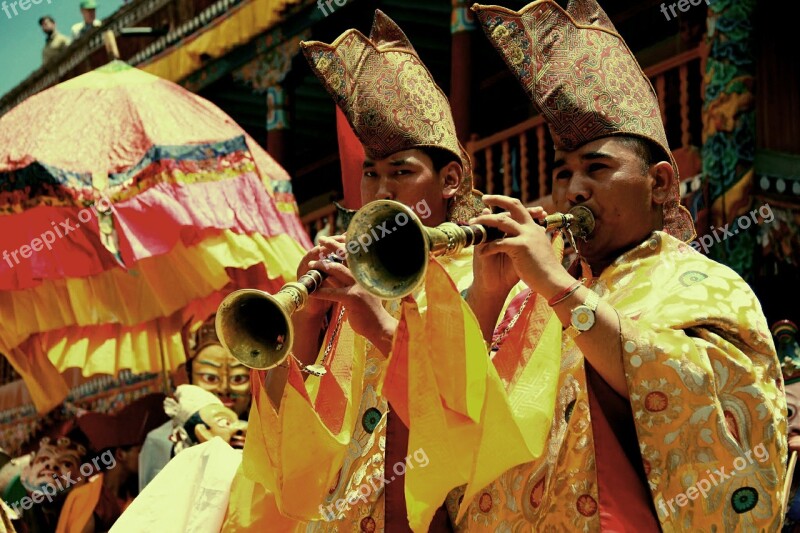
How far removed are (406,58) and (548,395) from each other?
1.40 meters

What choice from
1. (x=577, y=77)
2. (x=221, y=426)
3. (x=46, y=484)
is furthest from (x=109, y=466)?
(x=577, y=77)

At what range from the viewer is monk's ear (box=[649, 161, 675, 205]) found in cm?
348

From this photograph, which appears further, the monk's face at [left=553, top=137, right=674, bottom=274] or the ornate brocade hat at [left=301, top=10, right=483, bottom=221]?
the ornate brocade hat at [left=301, top=10, right=483, bottom=221]

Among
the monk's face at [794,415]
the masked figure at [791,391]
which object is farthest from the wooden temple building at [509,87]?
the monk's face at [794,415]

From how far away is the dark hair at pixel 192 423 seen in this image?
18.2 feet

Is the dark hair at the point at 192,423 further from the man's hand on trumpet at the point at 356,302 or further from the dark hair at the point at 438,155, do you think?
the man's hand on trumpet at the point at 356,302

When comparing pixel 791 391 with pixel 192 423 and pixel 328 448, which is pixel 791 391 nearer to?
pixel 328 448

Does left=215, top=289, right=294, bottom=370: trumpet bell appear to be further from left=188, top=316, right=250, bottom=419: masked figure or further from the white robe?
left=188, top=316, right=250, bottom=419: masked figure

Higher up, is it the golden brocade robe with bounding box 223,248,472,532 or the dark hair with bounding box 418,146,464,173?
the dark hair with bounding box 418,146,464,173

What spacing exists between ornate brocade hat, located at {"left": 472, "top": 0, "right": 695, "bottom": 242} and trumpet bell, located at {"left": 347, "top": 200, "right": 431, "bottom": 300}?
63 cm

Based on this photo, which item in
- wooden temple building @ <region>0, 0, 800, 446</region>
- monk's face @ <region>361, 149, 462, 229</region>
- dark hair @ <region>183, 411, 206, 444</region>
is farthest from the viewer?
wooden temple building @ <region>0, 0, 800, 446</region>

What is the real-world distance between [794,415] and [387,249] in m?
1.99

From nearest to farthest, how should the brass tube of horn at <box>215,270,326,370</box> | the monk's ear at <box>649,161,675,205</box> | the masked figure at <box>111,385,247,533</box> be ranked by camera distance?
the brass tube of horn at <box>215,270,326,370</box>, the monk's ear at <box>649,161,675,205</box>, the masked figure at <box>111,385,247,533</box>

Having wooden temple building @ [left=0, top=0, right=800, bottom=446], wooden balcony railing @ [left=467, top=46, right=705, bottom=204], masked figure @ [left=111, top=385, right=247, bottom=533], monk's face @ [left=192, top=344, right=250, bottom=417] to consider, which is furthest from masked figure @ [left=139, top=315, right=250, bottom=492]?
wooden balcony railing @ [left=467, top=46, right=705, bottom=204]
